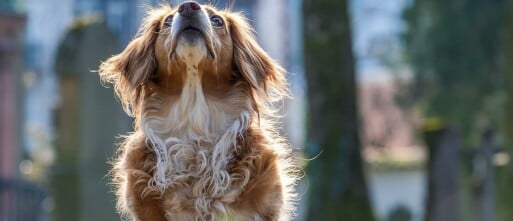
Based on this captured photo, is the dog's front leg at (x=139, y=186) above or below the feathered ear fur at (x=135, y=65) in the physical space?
below

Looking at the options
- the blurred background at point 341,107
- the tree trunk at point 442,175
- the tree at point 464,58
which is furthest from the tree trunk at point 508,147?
the tree at point 464,58

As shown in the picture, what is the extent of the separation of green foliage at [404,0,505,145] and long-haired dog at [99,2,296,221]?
1868cm

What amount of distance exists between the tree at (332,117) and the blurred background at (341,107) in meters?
0.01

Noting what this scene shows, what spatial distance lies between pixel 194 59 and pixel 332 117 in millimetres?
7291

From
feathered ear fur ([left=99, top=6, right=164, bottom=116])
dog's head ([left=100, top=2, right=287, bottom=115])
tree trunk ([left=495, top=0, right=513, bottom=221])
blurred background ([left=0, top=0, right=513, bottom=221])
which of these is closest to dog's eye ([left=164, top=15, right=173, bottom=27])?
dog's head ([left=100, top=2, right=287, bottom=115])

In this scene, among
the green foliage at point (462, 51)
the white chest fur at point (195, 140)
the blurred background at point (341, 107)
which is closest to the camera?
the white chest fur at point (195, 140)

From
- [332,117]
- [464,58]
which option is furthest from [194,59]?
[464,58]

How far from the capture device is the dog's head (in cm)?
788

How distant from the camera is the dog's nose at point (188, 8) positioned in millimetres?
7824

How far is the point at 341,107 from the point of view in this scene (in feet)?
50.0

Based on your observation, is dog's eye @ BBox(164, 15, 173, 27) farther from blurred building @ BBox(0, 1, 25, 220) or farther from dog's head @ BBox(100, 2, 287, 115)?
blurred building @ BBox(0, 1, 25, 220)

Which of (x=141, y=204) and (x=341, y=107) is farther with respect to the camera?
(x=341, y=107)

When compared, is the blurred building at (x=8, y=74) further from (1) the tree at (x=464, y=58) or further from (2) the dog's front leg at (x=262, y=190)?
(2) the dog's front leg at (x=262, y=190)

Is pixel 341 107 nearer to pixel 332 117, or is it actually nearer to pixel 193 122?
pixel 332 117
